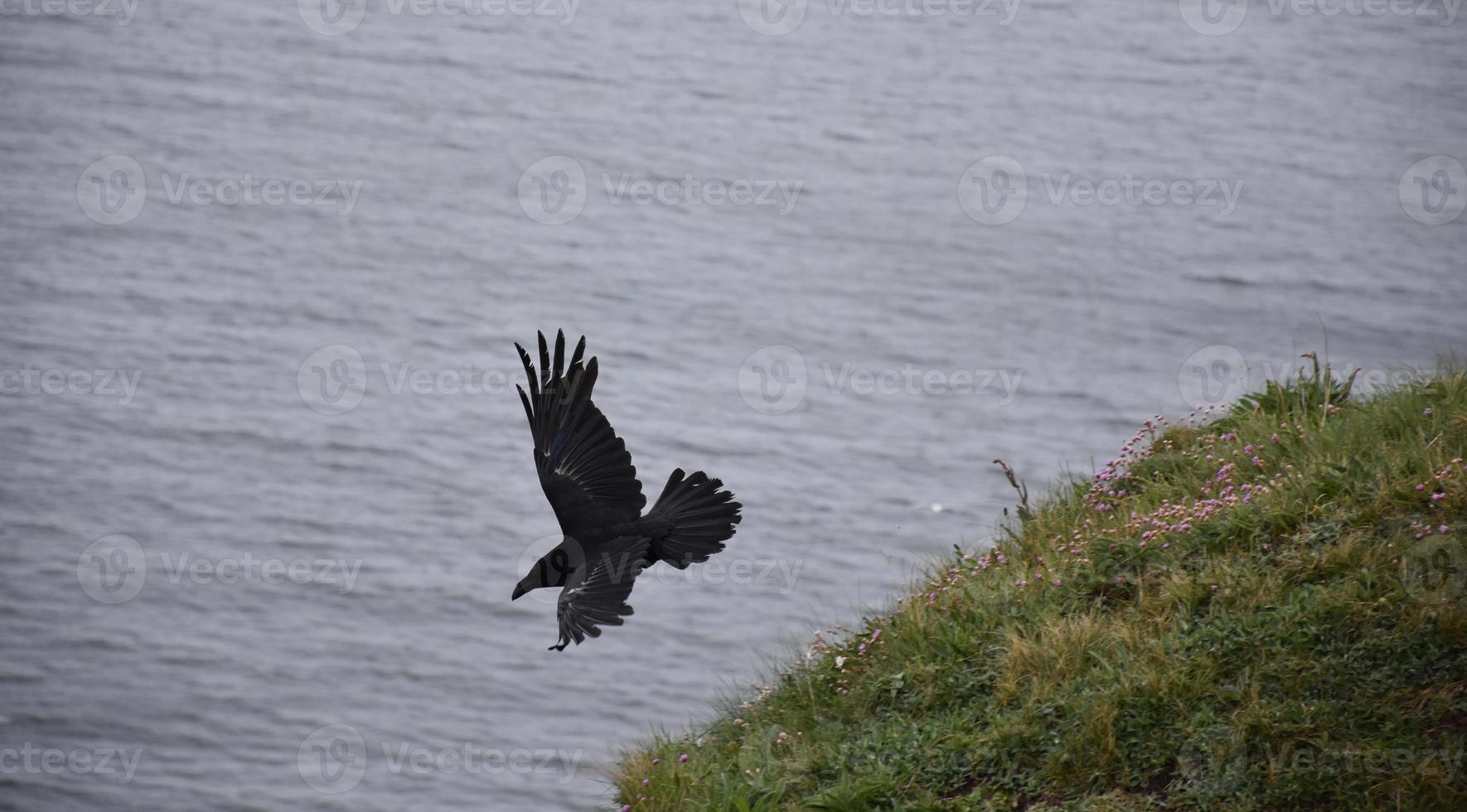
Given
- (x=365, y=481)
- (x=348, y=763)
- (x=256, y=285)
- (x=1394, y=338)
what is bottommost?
(x=348, y=763)

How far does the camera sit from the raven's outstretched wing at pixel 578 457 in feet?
18.2

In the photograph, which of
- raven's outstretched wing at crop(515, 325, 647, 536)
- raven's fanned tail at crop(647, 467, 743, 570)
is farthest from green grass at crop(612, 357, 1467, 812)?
raven's outstretched wing at crop(515, 325, 647, 536)

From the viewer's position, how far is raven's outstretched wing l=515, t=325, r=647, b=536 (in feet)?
18.2

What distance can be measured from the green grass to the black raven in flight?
1.37 m

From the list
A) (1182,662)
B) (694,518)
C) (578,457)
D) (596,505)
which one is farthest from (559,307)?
(1182,662)

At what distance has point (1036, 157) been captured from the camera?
125 feet

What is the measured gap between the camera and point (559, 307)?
101 ft

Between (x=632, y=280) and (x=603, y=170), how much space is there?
7.39 metres

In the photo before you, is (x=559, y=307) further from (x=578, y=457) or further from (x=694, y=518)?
(x=694, y=518)

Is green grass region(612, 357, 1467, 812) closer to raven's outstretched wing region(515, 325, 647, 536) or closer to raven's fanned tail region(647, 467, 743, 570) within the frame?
raven's fanned tail region(647, 467, 743, 570)

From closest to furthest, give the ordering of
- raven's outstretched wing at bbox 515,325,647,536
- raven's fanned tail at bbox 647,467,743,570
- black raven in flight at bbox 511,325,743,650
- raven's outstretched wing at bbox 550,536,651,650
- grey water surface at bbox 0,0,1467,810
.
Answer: raven's outstretched wing at bbox 550,536,651,650, black raven in flight at bbox 511,325,743,650, raven's fanned tail at bbox 647,467,743,570, raven's outstretched wing at bbox 515,325,647,536, grey water surface at bbox 0,0,1467,810

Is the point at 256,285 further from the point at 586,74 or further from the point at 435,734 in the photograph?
the point at 435,734

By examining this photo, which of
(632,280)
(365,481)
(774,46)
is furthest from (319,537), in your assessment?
(774,46)

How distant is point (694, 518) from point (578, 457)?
2.16ft
